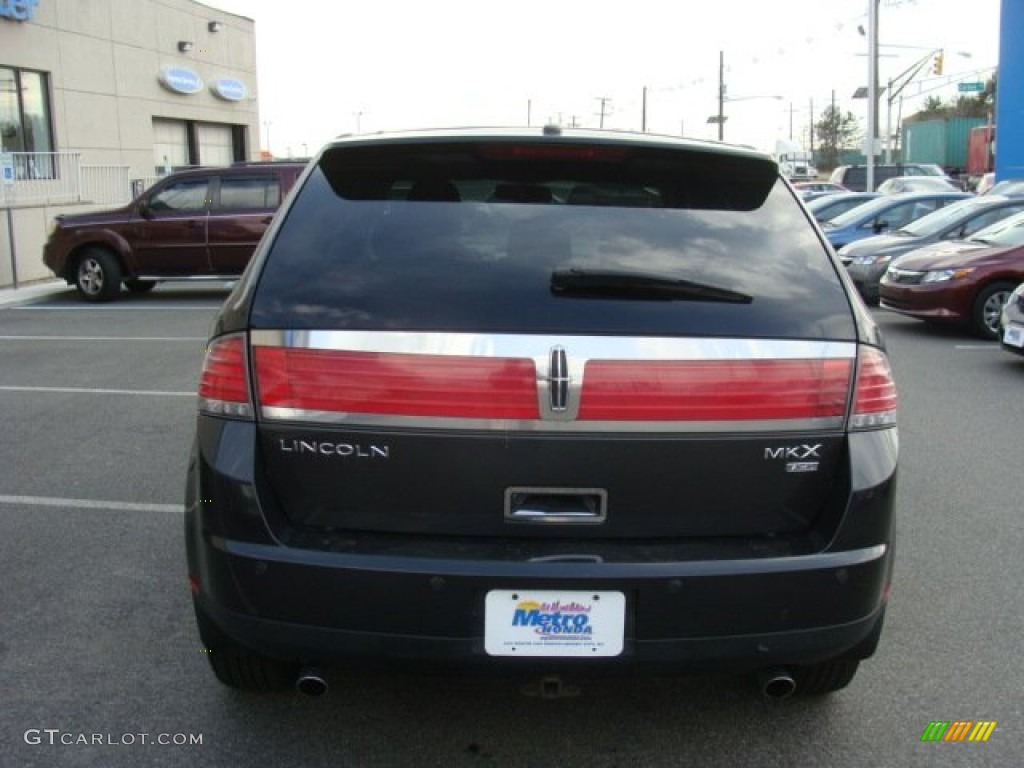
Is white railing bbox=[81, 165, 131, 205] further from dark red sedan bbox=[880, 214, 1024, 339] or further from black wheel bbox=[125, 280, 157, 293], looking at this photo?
dark red sedan bbox=[880, 214, 1024, 339]

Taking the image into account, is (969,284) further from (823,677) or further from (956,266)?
(823,677)

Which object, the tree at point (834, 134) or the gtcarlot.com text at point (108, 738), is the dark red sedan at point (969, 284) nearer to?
the gtcarlot.com text at point (108, 738)

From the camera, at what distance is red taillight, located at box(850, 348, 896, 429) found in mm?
2676

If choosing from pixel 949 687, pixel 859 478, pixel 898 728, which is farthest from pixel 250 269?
pixel 949 687

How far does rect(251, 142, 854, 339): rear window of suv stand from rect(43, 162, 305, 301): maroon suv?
12.6 m

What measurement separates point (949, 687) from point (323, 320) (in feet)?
7.72

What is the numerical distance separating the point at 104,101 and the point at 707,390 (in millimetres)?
24165

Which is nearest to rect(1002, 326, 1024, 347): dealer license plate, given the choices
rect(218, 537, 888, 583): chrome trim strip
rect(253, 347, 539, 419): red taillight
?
rect(218, 537, 888, 583): chrome trim strip

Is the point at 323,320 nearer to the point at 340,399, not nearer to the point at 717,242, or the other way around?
the point at 340,399

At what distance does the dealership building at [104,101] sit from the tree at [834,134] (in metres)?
66.6

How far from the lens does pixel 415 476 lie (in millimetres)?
2584

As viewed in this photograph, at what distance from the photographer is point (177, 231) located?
15.2 metres

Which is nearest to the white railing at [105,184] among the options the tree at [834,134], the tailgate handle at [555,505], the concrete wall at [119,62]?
the concrete wall at [119,62]

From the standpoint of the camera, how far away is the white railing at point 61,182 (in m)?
18.9
